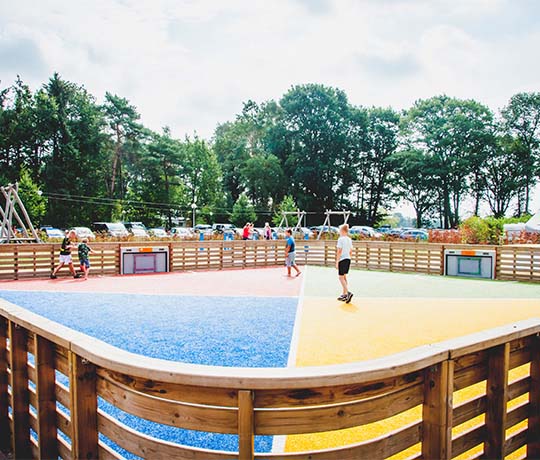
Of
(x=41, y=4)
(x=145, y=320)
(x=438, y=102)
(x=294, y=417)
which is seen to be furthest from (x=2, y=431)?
(x=438, y=102)

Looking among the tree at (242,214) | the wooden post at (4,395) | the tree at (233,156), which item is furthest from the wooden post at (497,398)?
the tree at (233,156)

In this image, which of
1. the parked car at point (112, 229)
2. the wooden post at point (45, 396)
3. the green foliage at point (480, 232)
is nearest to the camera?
the wooden post at point (45, 396)

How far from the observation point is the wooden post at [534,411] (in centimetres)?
333

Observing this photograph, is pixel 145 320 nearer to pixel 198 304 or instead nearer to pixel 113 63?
pixel 198 304

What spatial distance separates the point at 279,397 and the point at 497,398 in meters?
1.72

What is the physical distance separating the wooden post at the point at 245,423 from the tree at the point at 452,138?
5531cm

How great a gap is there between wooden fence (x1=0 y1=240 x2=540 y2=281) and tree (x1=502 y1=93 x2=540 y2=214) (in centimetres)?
3949

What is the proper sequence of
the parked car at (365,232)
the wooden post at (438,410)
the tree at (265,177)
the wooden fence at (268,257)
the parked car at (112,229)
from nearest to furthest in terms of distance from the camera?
the wooden post at (438,410), the wooden fence at (268,257), the parked car at (112,229), the parked car at (365,232), the tree at (265,177)

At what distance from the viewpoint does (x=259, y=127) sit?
65.0m

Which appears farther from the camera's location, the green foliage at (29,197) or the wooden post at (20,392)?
the green foliage at (29,197)

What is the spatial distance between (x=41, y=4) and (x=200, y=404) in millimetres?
9807

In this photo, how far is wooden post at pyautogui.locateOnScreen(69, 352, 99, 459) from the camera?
249 centimetres

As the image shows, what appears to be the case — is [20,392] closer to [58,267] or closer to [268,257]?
[58,267]

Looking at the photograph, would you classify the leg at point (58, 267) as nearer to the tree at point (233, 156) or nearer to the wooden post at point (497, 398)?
the wooden post at point (497, 398)
